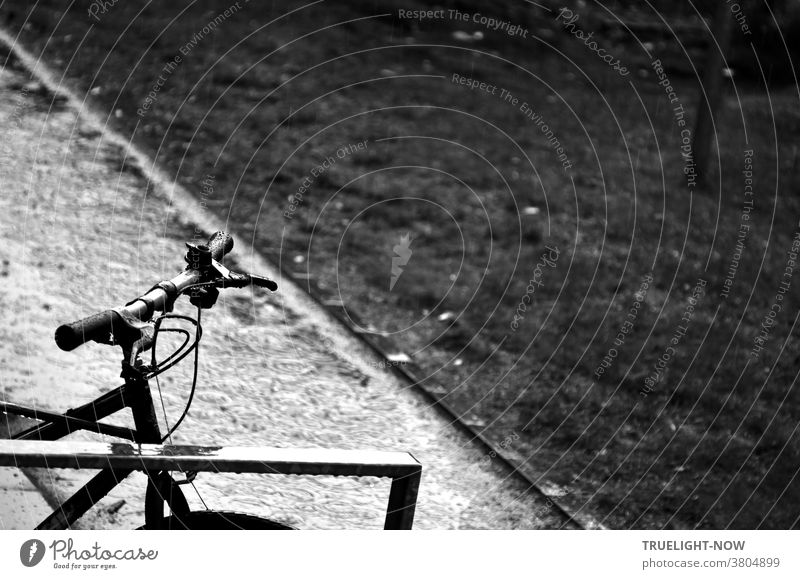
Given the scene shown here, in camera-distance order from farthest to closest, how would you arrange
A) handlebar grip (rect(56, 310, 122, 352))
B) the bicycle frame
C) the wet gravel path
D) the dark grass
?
the dark grass
the wet gravel path
the bicycle frame
handlebar grip (rect(56, 310, 122, 352))

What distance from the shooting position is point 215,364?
4223mm

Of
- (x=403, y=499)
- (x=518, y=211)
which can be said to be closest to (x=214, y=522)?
(x=403, y=499)

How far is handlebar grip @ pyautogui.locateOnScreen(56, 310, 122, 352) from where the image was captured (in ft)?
6.06

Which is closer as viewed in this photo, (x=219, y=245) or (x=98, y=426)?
(x=98, y=426)

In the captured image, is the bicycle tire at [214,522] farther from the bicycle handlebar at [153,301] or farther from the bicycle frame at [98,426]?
the bicycle handlebar at [153,301]

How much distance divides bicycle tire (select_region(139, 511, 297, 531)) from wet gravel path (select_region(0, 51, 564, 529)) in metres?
1.07

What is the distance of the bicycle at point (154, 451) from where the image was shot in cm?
191

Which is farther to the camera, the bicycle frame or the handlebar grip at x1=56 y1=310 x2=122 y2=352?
the bicycle frame

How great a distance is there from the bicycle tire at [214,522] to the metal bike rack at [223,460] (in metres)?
0.21

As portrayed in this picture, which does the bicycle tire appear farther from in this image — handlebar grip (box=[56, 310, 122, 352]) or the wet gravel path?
the wet gravel path

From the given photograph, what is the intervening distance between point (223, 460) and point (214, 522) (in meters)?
0.29

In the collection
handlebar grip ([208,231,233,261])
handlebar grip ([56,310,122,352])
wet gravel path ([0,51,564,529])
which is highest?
handlebar grip ([208,231,233,261])

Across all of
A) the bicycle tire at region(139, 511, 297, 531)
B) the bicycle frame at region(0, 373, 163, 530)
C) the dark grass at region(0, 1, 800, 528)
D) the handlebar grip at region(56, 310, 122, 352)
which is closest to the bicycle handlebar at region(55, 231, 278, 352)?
the handlebar grip at region(56, 310, 122, 352)

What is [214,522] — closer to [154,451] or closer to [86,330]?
[154,451]
